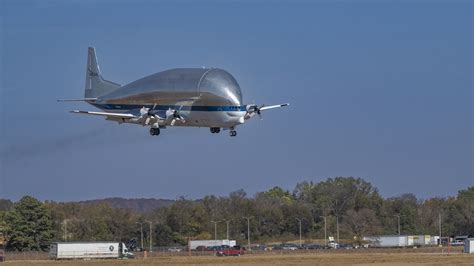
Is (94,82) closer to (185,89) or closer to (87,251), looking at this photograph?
(185,89)

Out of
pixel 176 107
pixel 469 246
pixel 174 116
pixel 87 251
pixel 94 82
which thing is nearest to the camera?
pixel 174 116

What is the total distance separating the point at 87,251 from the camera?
603 ft

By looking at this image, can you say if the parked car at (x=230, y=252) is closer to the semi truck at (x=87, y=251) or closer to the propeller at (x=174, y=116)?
the semi truck at (x=87, y=251)

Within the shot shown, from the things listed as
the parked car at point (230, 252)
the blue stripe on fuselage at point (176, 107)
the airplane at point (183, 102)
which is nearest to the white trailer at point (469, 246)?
the parked car at point (230, 252)

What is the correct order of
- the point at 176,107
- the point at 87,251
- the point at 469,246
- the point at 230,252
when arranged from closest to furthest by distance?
1. the point at 176,107
2. the point at 469,246
3. the point at 87,251
4. the point at 230,252

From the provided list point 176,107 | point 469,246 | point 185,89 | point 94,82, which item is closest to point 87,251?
point 94,82

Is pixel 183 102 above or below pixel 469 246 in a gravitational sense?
above

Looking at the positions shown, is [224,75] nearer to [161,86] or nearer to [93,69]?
[161,86]

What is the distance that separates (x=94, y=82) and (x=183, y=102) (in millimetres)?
28398

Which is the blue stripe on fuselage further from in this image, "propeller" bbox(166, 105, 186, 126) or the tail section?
the tail section

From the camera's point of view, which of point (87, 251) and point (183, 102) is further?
point (87, 251)

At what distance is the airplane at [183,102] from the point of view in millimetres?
141125

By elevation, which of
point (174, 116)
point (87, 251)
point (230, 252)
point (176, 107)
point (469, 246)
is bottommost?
point (230, 252)

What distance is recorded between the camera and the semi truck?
179 m
